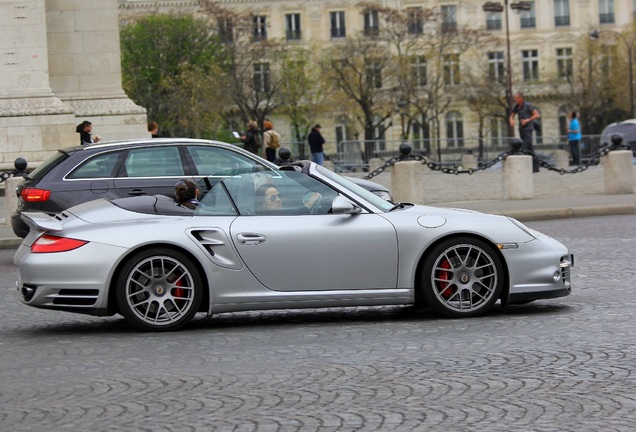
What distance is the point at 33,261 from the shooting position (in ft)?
34.8

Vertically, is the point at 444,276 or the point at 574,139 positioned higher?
the point at 574,139

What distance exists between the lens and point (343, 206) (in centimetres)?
1073

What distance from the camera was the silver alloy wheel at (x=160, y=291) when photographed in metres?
10.5

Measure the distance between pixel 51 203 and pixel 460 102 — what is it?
82.9 m

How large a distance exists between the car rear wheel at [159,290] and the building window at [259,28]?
2992 inches

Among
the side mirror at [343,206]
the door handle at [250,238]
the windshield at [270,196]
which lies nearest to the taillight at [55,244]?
the windshield at [270,196]

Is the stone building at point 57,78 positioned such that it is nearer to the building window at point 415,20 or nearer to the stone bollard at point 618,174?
the stone bollard at point 618,174

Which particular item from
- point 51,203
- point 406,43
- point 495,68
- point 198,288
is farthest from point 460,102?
point 198,288

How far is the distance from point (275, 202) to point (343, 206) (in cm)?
52

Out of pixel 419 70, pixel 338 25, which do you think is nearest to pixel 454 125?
pixel 338 25

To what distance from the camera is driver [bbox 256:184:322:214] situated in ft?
35.7

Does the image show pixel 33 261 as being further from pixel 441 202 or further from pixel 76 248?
pixel 441 202

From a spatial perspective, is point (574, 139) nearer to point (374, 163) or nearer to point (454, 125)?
point (374, 163)

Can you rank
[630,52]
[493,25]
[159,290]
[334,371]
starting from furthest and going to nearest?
[493,25], [630,52], [159,290], [334,371]
